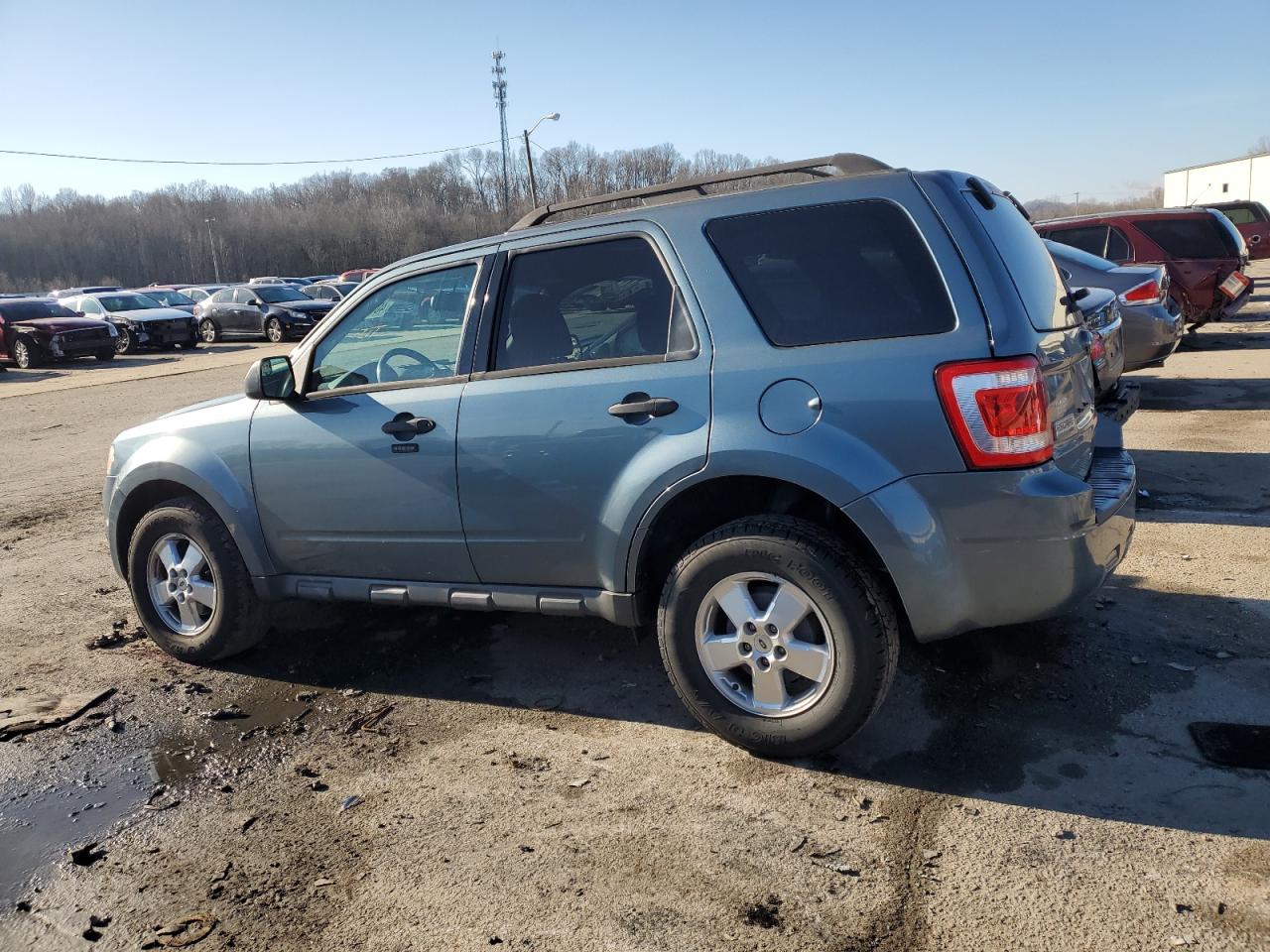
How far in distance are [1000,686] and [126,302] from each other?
30.6 metres

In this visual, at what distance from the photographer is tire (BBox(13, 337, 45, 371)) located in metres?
23.7

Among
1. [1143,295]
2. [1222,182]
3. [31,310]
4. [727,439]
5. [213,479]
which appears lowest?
[213,479]

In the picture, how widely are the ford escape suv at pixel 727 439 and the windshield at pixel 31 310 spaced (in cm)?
2392

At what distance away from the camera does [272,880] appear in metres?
3.00

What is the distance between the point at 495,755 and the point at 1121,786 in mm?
2124

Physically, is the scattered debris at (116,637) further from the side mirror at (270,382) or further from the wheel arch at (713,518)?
the wheel arch at (713,518)

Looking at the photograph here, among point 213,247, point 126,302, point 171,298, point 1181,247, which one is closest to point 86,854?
point 1181,247

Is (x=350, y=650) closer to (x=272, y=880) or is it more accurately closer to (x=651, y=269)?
(x=272, y=880)

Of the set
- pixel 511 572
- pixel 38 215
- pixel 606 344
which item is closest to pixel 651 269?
pixel 606 344

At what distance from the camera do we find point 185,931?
9.11ft

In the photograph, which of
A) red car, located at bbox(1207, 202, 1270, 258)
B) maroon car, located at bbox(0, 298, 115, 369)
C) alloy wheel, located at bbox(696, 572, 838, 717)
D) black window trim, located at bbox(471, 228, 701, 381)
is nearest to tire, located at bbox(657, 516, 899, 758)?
alloy wheel, located at bbox(696, 572, 838, 717)

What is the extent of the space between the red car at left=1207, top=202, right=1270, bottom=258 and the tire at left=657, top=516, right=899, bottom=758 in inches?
1147

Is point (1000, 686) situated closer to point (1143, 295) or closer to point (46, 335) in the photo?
point (1143, 295)

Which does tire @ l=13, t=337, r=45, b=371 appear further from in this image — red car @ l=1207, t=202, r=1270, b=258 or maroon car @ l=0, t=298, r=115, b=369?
red car @ l=1207, t=202, r=1270, b=258
